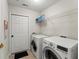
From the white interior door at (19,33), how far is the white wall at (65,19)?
4.82 feet

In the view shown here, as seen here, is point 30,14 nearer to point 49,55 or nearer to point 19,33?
point 19,33

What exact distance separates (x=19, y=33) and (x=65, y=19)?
2.20m

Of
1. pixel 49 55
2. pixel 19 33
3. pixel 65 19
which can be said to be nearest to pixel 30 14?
pixel 19 33

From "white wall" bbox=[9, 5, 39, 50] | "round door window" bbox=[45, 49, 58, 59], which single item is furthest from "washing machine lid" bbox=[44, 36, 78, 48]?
"white wall" bbox=[9, 5, 39, 50]

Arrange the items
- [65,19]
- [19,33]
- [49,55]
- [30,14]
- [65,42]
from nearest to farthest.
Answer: [65,42] → [49,55] → [65,19] → [19,33] → [30,14]

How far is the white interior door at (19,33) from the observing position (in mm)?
2719

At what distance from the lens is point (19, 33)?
2887 mm

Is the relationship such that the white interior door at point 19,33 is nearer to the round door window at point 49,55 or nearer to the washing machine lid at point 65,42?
the round door window at point 49,55

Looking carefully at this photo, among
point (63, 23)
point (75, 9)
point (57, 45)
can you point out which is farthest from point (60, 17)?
point (57, 45)

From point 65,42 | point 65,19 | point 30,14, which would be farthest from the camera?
point 30,14

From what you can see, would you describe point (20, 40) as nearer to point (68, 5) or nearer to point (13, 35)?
point (13, 35)

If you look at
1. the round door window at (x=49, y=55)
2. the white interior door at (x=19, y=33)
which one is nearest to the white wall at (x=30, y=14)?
the white interior door at (x=19, y=33)

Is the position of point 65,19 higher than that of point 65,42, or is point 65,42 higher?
point 65,19

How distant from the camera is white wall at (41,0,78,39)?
5.39ft
